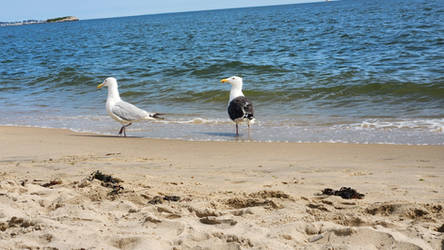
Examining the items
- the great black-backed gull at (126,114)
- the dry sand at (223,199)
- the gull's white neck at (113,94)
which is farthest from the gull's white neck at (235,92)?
the dry sand at (223,199)

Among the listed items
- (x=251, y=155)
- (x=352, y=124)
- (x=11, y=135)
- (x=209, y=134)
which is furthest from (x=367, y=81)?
(x=11, y=135)

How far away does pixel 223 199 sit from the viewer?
3.88 m

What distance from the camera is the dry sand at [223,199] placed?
290 centimetres

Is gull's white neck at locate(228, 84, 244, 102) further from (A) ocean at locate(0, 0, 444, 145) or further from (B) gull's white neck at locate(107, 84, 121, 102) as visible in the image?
(B) gull's white neck at locate(107, 84, 121, 102)

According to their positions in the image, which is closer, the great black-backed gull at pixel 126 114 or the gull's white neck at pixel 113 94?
the great black-backed gull at pixel 126 114

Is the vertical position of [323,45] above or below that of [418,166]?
above

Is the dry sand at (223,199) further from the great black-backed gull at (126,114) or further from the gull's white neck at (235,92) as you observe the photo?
the gull's white neck at (235,92)

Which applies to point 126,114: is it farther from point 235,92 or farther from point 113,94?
point 235,92

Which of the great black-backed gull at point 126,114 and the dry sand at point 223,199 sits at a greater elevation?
the great black-backed gull at point 126,114

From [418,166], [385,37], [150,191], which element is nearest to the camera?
[150,191]

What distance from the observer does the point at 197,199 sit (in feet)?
12.7

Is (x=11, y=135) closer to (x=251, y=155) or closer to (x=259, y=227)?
(x=251, y=155)

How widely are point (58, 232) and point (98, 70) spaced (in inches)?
683

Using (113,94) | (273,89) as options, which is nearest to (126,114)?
(113,94)
